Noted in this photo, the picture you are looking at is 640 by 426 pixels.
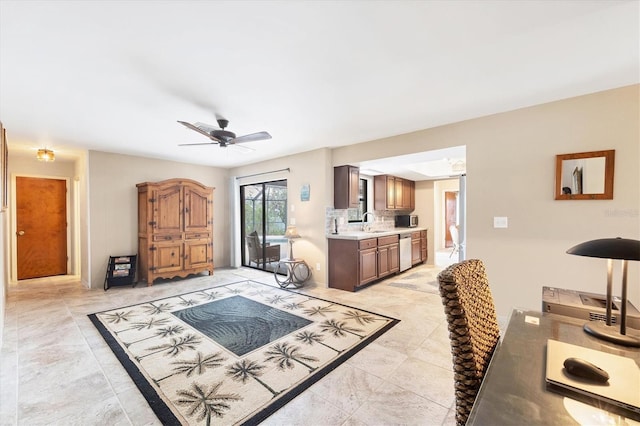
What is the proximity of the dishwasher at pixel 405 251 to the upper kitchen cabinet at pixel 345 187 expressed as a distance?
1446 millimetres

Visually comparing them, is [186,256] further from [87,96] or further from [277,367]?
[277,367]

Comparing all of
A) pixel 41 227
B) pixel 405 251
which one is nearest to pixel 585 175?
pixel 405 251

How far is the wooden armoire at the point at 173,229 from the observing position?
479 centimetres

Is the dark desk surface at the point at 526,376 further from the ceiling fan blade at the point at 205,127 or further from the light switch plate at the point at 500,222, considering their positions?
the ceiling fan blade at the point at 205,127

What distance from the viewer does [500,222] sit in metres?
3.06

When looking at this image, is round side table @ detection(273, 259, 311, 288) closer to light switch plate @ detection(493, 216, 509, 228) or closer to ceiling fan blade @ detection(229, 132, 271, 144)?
ceiling fan blade @ detection(229, 132, 271, 144)

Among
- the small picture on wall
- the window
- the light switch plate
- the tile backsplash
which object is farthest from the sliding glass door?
the light switch plate

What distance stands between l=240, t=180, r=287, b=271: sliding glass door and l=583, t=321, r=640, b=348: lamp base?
4712 mm

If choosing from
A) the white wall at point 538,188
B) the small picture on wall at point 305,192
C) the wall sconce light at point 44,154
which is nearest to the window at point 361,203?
the small picture on wall at point 305,192

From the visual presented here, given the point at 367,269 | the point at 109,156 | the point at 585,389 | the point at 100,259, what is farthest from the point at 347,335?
the point at 109,156

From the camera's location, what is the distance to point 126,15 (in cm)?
156

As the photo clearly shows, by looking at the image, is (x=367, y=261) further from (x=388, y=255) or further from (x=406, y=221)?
(x=406, y=221)

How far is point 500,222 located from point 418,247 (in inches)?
131

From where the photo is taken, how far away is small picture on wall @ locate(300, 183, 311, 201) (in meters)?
4.89
